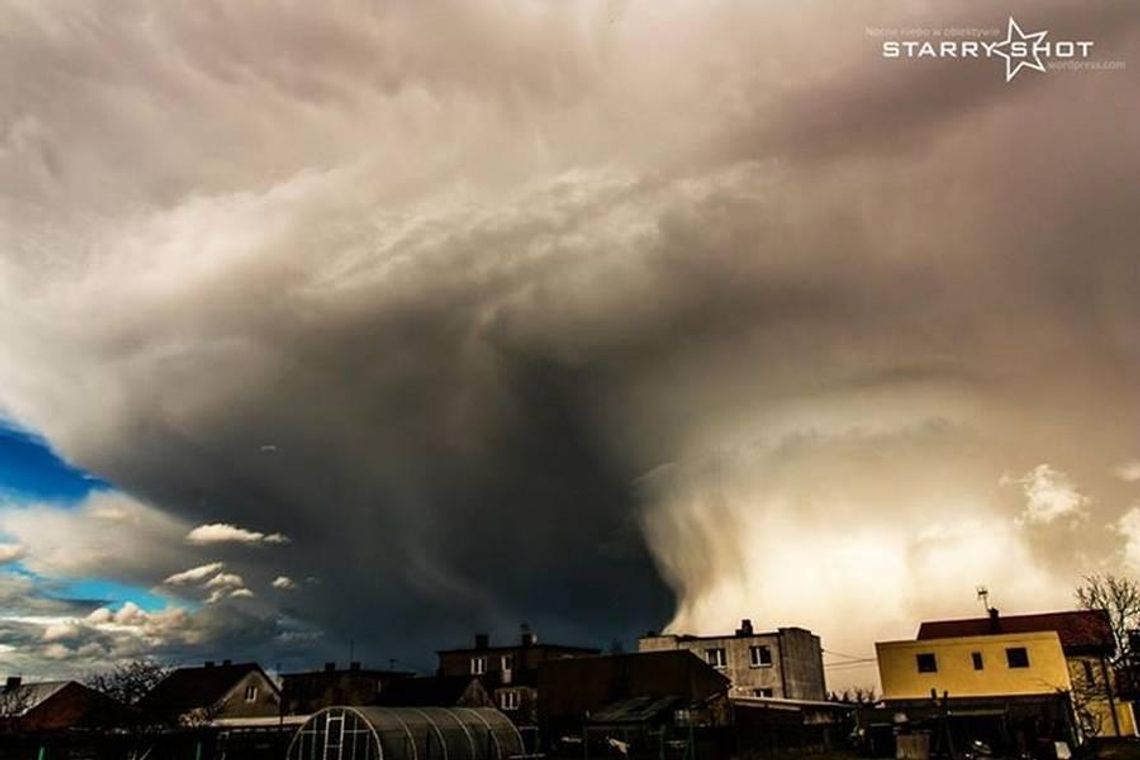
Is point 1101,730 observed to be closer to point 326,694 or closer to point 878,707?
point 878,707

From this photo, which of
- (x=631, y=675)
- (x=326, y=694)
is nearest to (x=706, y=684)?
(x=631, y=675)

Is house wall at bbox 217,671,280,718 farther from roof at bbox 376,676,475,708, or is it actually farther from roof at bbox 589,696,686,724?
roof at bbox 589,696,686,724

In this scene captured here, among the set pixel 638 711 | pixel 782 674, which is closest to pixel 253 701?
pixel 782 674

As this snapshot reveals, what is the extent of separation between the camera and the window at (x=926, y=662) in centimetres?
6600

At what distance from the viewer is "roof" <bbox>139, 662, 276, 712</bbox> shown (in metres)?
89.3

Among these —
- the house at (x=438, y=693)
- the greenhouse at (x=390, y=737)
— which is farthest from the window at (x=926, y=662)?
the house at (x=438, y=693)

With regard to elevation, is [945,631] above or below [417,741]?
above

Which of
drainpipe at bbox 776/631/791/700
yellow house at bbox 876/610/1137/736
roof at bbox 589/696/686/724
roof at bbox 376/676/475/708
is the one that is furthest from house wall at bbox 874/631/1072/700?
roof at bbox 376/676/475/708

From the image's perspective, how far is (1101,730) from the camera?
210 feet

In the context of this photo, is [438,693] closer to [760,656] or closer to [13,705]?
[760,656]

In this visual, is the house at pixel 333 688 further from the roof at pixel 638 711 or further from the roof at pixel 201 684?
the roof at pixel 638 711

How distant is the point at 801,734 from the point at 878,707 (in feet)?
49.1

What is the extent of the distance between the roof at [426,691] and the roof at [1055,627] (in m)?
44.6

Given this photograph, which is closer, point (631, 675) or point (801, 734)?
point (801, 734)
